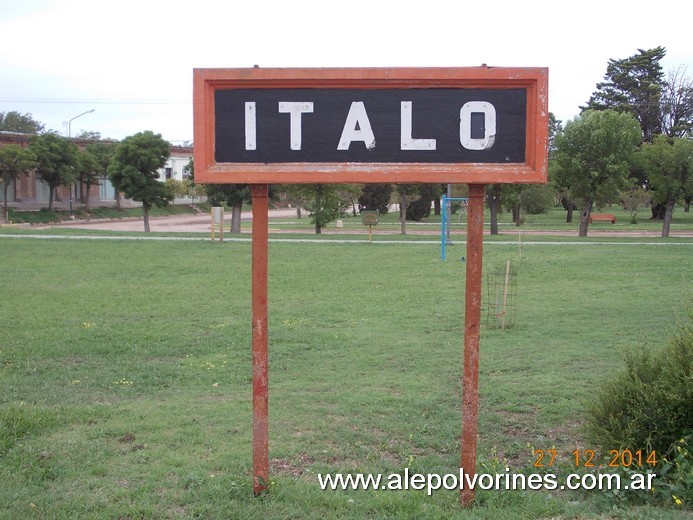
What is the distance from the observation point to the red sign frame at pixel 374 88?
4039 mm

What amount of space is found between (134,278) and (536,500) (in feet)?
45.1

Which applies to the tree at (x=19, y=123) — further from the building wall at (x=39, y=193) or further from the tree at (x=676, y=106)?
the tree at (x=676, y=106)

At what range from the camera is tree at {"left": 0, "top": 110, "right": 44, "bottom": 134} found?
9114 centimetres

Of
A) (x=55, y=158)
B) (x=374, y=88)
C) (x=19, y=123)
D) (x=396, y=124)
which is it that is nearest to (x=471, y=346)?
(x=396, y=124)

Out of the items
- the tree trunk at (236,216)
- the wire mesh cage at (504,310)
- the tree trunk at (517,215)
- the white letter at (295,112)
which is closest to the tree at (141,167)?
the tree trunk at (236,216)

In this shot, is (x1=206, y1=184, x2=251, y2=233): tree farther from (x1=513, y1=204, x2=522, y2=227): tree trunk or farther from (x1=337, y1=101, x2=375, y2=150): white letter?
(x1=337, y1=101, x2=375, y2=150): white letter

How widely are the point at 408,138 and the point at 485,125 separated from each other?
1.45 feet

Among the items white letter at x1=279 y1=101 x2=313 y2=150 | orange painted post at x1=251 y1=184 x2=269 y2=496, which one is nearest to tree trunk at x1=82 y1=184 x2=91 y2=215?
orange painted post at x1=251 y1=184 x2=269 y2=496

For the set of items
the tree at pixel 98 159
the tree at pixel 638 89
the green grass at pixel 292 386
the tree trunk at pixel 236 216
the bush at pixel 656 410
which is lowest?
the green grass at pixel 292 386

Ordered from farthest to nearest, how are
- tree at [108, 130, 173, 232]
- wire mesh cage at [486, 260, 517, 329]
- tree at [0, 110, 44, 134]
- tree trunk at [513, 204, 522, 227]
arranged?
1. tree at [0, 110, 44, 134]
2. tree trunk at [513, 204, 522, 227]
3. tree at [108, 130, 173, 232]
4. wire mesh cage at [486, 260, 517, 329]

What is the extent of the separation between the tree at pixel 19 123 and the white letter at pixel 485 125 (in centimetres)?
9587

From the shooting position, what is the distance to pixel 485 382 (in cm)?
754

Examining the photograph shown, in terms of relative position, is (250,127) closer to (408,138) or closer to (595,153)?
(408,138)

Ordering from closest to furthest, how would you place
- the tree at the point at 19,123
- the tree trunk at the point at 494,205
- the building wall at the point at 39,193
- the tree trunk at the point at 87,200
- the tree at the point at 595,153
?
the tree at the point at 595,153 → the tree trunk at the point at 494,205 → the building wall at the point at 39,193 → the tree trunk at the point at 87,200 → the tree at the point at 19,123
